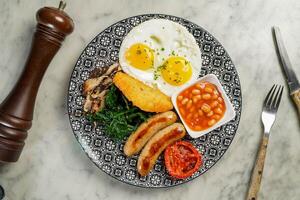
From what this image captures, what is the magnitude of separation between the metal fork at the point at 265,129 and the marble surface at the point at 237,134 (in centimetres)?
3

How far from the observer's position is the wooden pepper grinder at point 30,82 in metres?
2.35

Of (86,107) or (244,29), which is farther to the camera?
(244,29)

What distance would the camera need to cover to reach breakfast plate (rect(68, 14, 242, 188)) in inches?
98.7

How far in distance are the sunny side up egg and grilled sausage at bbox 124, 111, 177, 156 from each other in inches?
4.7

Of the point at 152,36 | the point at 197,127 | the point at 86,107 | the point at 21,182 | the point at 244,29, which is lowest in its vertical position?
the point at 21,182

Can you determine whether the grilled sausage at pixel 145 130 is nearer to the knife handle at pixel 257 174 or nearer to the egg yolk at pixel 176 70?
the egg yolk at pixel 176 70

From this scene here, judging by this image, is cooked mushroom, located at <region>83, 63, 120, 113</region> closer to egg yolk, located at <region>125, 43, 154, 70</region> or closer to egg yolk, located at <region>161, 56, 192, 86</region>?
egg yolk, located at <region>125, 43, 154, 70</region>

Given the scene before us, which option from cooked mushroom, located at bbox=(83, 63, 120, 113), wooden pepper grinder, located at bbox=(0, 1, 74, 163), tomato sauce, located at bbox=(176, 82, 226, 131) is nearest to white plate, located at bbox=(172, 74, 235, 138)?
tomato sauce, located at bbox=(176, 82, 226, 131)

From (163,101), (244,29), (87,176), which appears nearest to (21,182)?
(87,176)

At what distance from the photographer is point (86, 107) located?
2.50 metres

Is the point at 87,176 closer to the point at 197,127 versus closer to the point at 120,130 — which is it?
the point at 120,130

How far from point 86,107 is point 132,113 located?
22 cm

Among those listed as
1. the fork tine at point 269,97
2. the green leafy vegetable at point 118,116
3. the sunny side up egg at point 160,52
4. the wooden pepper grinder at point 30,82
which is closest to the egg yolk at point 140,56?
the sunny side up egg at point 160,52

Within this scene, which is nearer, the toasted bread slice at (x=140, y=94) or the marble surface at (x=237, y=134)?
the toasted bread slice at (x=140, y=94)
